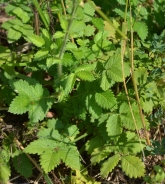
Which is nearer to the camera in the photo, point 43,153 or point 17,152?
point 43,153

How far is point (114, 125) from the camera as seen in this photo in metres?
2.41

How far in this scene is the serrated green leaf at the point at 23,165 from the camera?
2572 mm

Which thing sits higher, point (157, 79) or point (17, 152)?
point (157, 79)

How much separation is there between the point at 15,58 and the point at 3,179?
0.98m

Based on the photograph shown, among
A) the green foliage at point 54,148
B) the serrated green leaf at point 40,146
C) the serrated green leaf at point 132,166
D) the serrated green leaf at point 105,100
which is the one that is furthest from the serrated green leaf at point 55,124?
the serrated green leaf at point 132,166

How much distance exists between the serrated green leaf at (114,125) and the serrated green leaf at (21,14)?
1.05m

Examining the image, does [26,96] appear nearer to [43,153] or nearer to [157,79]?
[43,153]

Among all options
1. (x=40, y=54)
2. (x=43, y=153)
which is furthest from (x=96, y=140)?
(x=40, y=54)

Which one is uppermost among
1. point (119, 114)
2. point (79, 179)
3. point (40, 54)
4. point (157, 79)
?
point (40, 54)

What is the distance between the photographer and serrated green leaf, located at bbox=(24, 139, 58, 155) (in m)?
2.37

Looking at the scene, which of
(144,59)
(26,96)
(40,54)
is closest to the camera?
(40,54)

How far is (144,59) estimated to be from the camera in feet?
9.02

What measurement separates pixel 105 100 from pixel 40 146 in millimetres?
540

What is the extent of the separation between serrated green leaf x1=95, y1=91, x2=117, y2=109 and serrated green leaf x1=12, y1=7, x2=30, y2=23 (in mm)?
902
